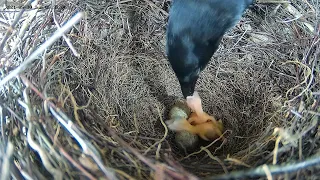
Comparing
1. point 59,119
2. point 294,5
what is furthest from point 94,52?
point 294,5

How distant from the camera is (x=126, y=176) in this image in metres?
0.81

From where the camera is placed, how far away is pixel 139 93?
4.56 feet

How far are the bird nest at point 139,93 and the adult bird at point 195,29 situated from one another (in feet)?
0.56

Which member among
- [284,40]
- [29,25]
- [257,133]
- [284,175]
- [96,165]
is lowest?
[257,133]

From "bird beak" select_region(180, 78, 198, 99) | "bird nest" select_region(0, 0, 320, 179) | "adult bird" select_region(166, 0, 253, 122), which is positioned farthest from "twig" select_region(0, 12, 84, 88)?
"bird beak" select_region(180, 78, 198, 99)

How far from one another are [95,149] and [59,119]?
12 centimetres

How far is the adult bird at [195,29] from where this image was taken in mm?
1077

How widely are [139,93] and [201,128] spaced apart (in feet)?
0.88

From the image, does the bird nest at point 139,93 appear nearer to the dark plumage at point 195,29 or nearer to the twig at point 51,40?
the twig at point 51,40

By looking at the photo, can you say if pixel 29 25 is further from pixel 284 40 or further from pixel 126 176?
pixel 284 40

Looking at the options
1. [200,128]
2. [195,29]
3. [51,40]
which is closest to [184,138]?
[200,128]

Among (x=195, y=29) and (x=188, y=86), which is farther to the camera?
(x=188, y=86)

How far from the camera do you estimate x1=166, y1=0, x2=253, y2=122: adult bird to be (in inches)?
42.4

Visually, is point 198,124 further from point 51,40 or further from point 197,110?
point 51,40
